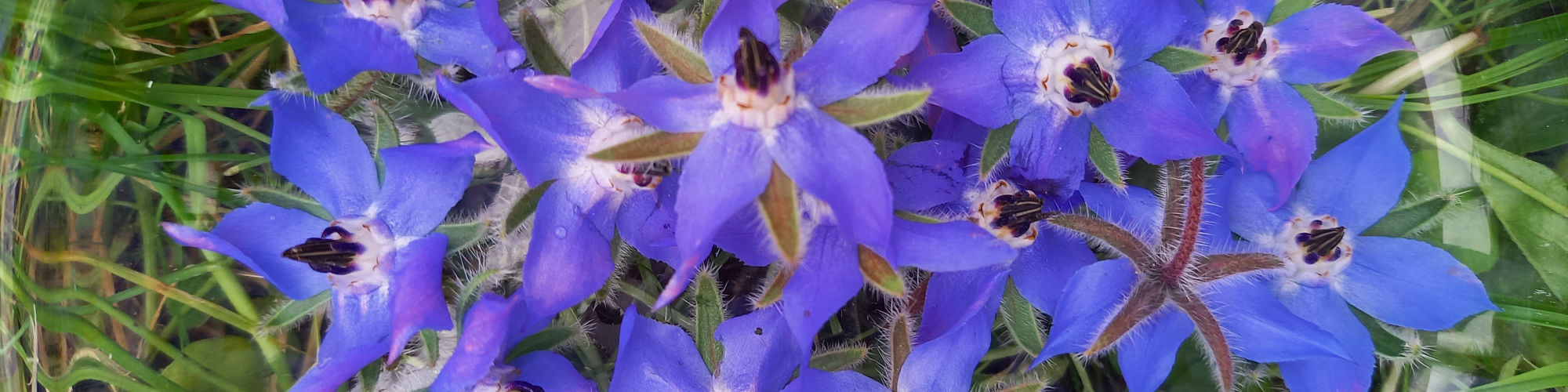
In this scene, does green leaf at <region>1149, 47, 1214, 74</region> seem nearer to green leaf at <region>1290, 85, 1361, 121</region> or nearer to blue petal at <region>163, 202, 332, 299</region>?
green leaf at <region>1290, 85, 1361, 121</region>

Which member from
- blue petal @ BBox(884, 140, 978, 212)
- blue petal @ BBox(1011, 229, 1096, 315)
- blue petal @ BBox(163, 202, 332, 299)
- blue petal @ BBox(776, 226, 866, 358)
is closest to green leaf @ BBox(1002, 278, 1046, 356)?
blue petal @ BBox(1011, 229, 1096, 315)

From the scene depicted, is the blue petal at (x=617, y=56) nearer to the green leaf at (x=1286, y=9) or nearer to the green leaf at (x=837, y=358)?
the green leaf at (x=837, y=358)

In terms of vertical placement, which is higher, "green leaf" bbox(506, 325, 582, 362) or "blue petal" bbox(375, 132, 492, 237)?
"blue petal" bbox(375, 132, 492, 237)

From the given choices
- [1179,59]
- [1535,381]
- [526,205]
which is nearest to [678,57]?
[526,205]

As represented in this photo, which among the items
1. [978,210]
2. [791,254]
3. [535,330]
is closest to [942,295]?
[978,210]

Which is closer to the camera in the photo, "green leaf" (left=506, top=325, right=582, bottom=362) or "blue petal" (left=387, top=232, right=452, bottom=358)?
"blue petal" (left=387, top=232, right=452, bottom=358)

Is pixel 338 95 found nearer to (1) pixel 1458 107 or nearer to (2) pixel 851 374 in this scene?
(2) pixel 851 374

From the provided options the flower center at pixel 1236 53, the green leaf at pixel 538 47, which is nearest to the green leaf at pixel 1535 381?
the flower center at pixel 1236 53
